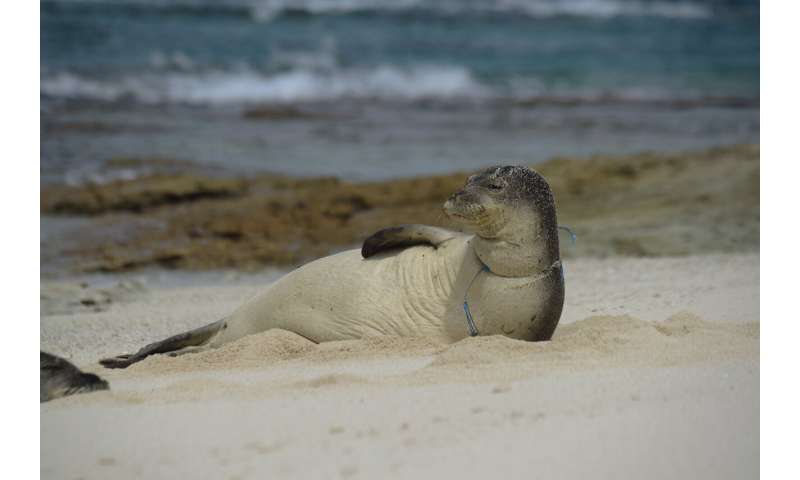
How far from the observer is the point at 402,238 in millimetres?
5234

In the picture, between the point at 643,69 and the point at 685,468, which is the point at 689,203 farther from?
the point at 643,69

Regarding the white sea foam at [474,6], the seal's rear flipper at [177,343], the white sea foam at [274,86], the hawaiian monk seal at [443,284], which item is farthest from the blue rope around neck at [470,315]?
the white sea foam at [474,6]

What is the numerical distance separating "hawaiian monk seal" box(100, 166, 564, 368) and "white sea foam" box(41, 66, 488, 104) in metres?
12.2

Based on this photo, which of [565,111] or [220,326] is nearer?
[220,326]

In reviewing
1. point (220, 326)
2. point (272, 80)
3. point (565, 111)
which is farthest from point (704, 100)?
point (220, 326)

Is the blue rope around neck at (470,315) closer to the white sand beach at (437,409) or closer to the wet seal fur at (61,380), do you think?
the white sand beach at (437,409)

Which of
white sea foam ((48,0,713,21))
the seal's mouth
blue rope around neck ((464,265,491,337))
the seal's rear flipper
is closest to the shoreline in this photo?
the seal's rear flipper

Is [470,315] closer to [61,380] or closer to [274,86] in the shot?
[61,380]

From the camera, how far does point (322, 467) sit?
10.9 ft

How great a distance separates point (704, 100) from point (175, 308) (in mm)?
13430

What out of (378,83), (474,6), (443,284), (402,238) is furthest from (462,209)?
(474,6)

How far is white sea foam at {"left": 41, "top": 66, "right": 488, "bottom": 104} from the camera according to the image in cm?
1751

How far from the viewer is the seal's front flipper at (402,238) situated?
5215 millimetres

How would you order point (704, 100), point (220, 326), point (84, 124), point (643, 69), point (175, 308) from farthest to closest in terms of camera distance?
point (643, 69), point (704, 100), point (84, 124), point (175, 308), point (220, 326)
